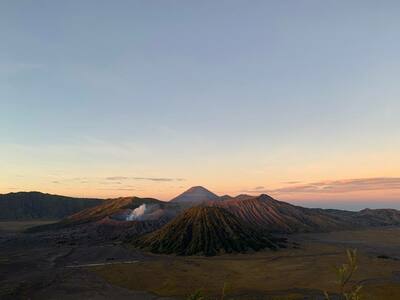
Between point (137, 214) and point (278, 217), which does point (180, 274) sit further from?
point (137, 214)

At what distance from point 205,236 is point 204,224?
28.1 feet

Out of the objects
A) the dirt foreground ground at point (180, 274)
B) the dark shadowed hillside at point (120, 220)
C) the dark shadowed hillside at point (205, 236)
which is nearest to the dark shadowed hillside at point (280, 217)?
the dark shadowed hillside at point (120, 220)

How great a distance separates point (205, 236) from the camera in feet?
333

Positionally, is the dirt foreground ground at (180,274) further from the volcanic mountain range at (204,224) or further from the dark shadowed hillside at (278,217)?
the dark shadowed hillside at (278,217)

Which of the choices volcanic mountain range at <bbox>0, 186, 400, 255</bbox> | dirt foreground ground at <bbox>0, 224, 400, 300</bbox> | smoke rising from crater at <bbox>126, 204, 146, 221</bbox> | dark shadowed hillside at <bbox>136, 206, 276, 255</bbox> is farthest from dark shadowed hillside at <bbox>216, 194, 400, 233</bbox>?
dirt foreground ground at <bbox>0, 224, 400, 300</bbox>

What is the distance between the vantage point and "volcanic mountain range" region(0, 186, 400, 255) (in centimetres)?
9988

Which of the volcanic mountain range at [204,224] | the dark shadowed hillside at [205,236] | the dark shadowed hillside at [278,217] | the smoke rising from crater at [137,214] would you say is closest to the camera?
the dark shadowed hillside at [205,236]

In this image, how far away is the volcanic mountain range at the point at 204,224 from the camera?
9988 centimetres

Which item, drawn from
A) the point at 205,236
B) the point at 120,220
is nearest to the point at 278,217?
the point at 120,220

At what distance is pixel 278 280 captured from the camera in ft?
199

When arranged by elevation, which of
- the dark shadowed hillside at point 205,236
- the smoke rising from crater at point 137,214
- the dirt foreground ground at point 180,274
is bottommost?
the dirt foreground ground at point 180,274

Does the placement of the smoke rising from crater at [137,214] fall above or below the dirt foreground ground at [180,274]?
above

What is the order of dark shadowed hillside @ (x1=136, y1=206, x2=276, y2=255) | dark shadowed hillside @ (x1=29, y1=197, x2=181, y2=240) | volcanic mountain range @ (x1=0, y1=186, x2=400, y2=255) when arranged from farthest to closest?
dark shadowed hillside @ (x1=29, y1=197, x2=181, y2=240), volcanic mountain range @ (x1=0, y1=186, x2=400, y2=255), dark shadowed hillside @ (x1=136, y1=206, x2=276, y2=255)

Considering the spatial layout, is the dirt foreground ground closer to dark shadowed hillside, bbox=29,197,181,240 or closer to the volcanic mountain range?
the volcanic mountain range
